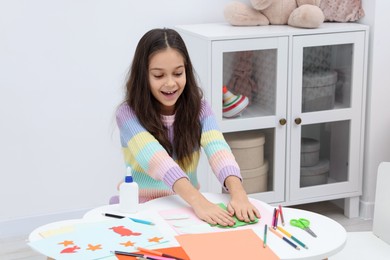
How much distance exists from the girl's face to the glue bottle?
35 centimetres

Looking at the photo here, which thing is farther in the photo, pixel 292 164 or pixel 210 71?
pixel 292 164

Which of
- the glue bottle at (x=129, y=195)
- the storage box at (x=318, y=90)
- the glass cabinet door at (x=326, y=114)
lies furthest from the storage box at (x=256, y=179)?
the glue bottle at (x=129, y=195)

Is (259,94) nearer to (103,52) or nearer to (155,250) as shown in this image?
(103,52)

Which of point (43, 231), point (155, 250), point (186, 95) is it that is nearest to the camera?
point (155, 250)

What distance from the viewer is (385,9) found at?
3682 millimetres

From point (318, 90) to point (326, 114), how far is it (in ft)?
0.44

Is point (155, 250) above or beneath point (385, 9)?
beneath

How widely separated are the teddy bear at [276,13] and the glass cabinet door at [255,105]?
0.16m

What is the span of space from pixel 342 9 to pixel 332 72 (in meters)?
0.34

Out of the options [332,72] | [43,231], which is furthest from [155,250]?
[332,72]

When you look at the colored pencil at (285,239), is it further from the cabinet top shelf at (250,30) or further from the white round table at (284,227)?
the cabinet top shelf at (250,30)

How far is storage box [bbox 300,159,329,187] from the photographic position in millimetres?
→ 3771

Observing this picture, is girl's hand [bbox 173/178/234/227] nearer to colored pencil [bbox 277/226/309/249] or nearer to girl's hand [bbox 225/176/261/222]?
girl's hand [bbox 225/176/261/222]

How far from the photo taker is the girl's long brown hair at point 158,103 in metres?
2.38
